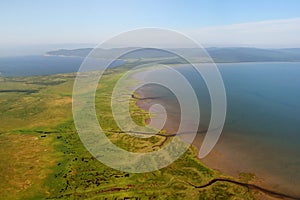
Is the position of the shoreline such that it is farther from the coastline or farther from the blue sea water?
the blue sea water

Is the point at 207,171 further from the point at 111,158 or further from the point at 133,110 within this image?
the point at 133,110

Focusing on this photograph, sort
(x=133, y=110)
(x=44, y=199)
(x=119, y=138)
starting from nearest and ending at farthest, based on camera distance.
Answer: (x=44, y=199), (x=119, y=138), (x=133, y=110)

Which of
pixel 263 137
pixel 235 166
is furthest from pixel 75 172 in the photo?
pixel 263 137

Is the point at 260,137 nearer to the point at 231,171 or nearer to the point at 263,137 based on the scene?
the point at 263,137

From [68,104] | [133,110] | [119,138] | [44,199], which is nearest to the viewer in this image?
[44,199]

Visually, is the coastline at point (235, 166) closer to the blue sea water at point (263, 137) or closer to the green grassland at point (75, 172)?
the blue sea water at point (263, 137)

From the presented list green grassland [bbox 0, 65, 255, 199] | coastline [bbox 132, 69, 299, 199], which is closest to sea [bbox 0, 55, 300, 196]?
coastline [bbox 132, 69, 299, 199]

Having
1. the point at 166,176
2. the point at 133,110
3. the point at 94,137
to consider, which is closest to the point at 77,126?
the point at 94,137

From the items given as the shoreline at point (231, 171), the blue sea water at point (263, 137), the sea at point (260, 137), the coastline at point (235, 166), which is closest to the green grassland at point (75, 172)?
the shoreline at point (231, 171)

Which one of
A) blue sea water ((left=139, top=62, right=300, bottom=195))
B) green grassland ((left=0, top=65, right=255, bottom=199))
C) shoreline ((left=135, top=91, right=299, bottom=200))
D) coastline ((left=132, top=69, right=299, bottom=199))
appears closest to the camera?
shoreline ((left=135, top=91, right=299, bottom=200))
